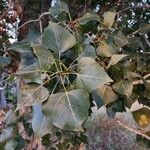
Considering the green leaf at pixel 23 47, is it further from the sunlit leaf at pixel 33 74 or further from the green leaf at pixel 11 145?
the green leaf at pixel 11 145

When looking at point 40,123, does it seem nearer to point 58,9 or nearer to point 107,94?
point 107,94

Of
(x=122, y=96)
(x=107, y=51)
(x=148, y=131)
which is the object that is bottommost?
(x=148, y=131)

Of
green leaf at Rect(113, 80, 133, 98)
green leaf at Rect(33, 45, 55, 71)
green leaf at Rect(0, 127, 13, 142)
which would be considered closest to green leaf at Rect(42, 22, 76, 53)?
green leaf at Rect(33, 45, 55, 71)

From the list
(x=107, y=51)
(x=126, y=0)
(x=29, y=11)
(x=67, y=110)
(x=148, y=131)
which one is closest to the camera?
(x=67, y=110)

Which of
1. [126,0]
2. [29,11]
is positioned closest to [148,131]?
[126,0]

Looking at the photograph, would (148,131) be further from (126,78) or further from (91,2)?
(91,2)
